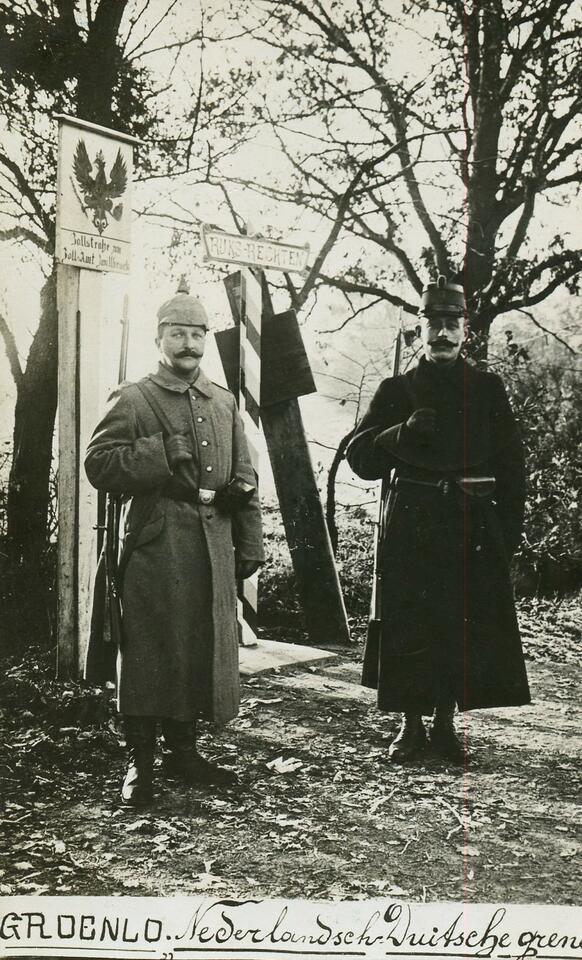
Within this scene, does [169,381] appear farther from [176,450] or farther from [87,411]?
[87,411]

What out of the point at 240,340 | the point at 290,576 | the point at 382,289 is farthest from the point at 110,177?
the point at 290,576

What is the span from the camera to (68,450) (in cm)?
441

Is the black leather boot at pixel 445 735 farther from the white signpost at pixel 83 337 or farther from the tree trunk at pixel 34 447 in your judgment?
the tree trunk at pixel 34 447

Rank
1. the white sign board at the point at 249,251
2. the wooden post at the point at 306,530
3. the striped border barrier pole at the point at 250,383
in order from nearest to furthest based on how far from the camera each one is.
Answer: the white sign board at the point at 249,251
the striped border barrier pole at the point at 250,383
the wooden post at the point at 306,530

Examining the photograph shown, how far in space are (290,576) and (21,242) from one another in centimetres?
310

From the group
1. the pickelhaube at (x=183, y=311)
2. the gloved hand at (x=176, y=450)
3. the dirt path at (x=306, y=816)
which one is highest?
the pickelhaube at (x=183, y=311)

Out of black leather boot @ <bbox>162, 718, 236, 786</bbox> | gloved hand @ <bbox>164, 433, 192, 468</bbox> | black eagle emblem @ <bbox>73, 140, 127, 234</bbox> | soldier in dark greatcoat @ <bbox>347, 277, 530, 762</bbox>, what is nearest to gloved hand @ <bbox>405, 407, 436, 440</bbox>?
soldier in dark greatcoat @ <bbox>347, 277, 530, 762</bbox>

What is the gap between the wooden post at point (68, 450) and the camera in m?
4.38

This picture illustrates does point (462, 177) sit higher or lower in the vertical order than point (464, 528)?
higher

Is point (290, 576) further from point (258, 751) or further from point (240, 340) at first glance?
point (258, 751)

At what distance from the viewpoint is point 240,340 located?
5.48 metres

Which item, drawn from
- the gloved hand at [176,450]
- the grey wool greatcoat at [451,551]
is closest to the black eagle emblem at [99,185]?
the gloved hand at [176,450]

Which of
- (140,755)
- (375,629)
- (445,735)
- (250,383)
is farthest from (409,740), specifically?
(250,383)

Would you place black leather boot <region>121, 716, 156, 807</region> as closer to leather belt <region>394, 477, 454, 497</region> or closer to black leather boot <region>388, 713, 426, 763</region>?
black leather boot <region>388, 713, 426, 763</region>
